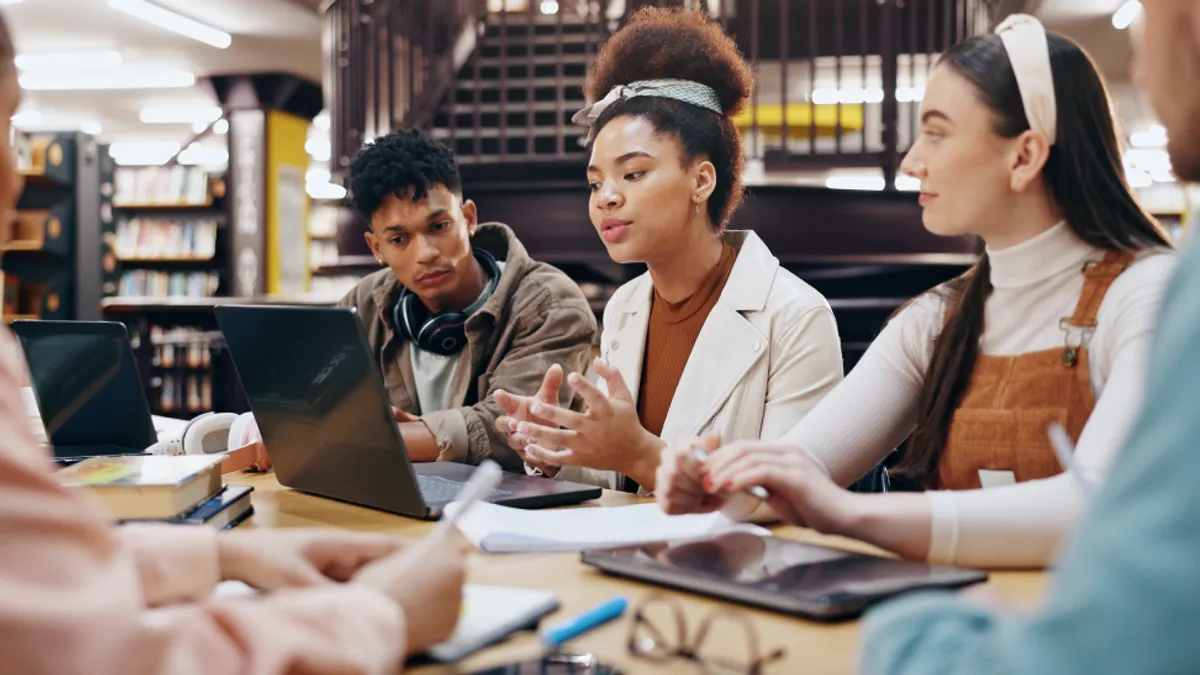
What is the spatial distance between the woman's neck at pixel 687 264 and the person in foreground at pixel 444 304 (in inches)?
11.7

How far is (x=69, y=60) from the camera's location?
986cm

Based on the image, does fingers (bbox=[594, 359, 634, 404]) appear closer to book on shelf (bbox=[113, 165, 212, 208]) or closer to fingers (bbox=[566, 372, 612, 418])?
fingers (bbox=[566, 372, 612, 418])

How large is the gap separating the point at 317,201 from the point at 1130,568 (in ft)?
44.7

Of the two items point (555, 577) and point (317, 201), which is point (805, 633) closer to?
point (555, 577)

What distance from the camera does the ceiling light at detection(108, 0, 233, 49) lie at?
8.12 metres

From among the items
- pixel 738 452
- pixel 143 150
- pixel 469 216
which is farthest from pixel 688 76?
pixel 143 150

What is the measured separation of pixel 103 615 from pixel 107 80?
11.6m

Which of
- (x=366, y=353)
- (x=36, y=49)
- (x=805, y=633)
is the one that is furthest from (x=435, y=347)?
(x=36, y=49)

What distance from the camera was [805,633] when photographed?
86 cm

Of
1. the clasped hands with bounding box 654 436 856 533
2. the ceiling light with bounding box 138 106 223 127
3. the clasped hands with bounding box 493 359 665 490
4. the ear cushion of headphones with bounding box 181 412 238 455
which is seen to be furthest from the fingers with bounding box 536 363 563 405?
the ceiling light with bounding box 138 106 223 127

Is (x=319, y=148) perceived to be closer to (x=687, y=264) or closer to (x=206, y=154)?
(x=206, y=154)

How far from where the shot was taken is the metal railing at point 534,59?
6.33 meters

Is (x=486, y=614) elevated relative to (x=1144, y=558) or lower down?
lower down

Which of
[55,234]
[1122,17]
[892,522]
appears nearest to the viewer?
[892,522]
